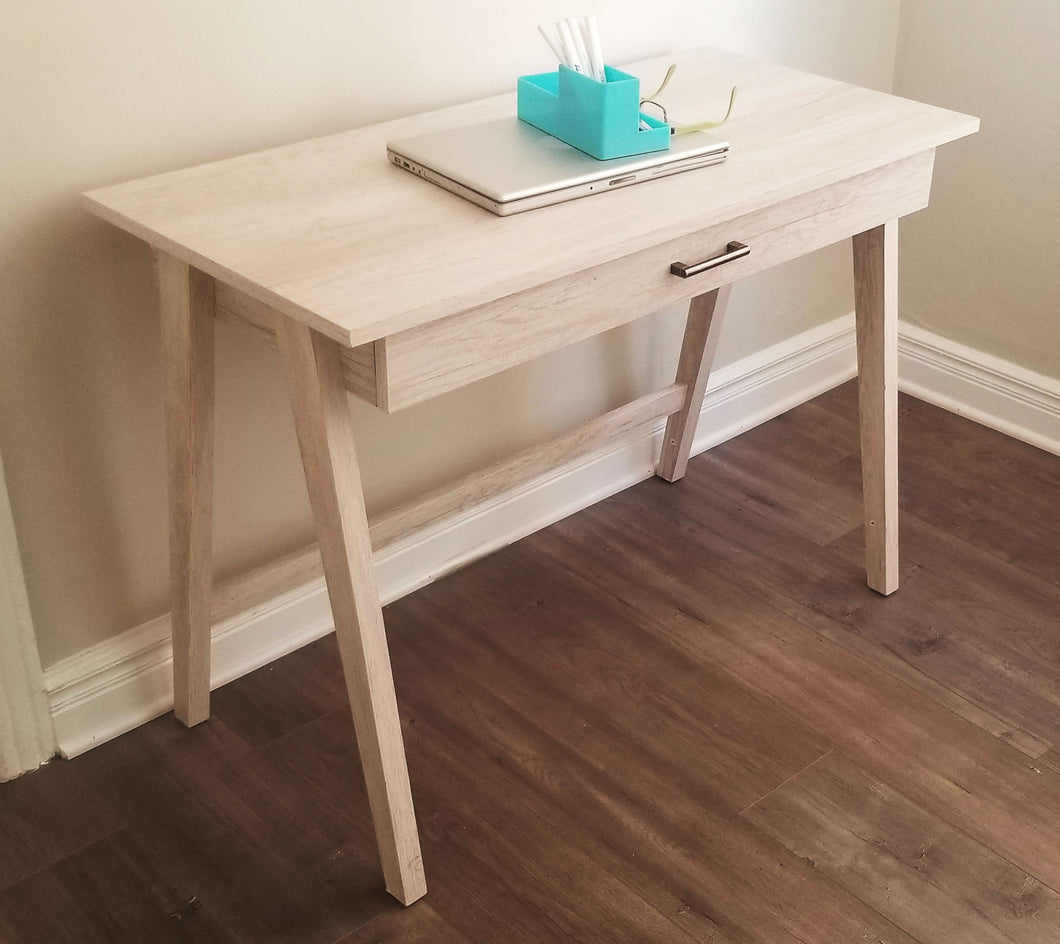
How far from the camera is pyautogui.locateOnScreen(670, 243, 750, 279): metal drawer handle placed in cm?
153

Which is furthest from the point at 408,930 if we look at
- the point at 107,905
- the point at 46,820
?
the point at 46,820

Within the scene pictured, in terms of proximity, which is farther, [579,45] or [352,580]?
[579,45]

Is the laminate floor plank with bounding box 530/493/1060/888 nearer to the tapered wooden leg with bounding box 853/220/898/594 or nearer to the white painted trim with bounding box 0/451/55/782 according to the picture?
the tapered wooden leg with bounding box 853/220/898/594

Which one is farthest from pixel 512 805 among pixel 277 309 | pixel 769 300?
pixel 769 300

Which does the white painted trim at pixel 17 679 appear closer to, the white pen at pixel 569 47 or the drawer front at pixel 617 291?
the drawer front at pixel 617 291

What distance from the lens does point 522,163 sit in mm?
1576

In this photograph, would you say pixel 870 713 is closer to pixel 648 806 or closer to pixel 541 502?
pixel 648 806

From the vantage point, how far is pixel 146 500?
1.83m

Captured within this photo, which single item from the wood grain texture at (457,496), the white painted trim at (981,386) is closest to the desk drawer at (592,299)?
the wood grain texture at (457,496)

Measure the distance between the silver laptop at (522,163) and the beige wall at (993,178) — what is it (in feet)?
3.79

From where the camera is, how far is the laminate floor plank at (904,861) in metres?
1.62

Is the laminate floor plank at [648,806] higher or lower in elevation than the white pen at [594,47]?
lower

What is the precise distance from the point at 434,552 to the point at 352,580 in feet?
2.60

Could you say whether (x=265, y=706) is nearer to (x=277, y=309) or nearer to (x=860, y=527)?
(x=277, y=309)
